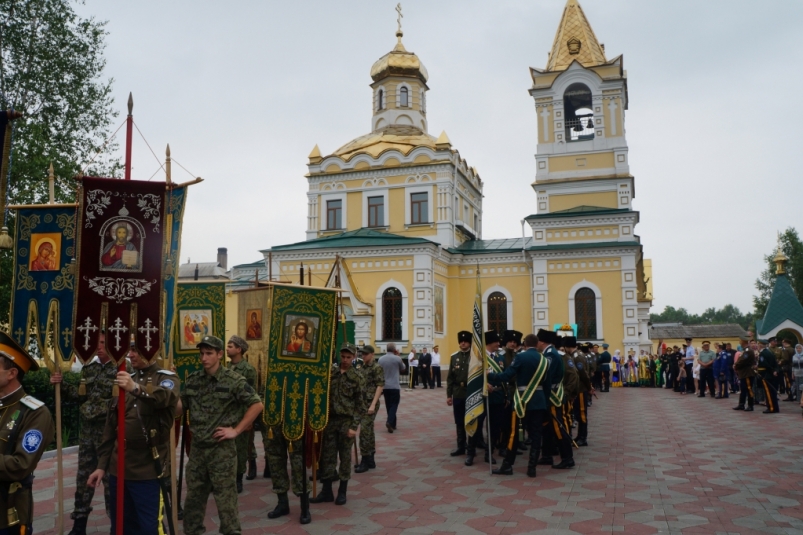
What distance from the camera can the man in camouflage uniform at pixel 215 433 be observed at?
511 cm

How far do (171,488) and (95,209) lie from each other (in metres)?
2.39

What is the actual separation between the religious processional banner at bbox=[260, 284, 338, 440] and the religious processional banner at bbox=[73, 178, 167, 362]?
5.36ft

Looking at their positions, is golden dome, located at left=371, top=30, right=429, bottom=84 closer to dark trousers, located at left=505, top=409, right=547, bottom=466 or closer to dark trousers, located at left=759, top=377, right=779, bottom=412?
dark trousers, located at left=759, top=377, right=779, bottom=412

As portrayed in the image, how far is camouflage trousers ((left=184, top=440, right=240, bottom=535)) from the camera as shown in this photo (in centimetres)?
509

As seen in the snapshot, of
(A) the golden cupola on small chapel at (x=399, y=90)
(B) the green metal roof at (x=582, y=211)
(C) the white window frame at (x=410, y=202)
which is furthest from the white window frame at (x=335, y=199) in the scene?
(B) the green metal roof at (x=582, y=211)

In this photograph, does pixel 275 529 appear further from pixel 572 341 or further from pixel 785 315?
pixel 785 315

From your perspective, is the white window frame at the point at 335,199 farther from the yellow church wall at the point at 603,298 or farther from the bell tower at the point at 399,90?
the yellow church wall at the point at 603,298

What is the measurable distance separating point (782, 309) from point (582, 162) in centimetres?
978

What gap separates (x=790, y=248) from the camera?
4984 cm

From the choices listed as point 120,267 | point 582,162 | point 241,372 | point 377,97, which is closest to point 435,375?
point 582,162

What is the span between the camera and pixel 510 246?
1199 inches

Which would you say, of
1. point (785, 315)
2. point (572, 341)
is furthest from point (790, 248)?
point (572, 341)

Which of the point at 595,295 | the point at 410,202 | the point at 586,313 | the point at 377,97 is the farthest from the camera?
the point at 377,97

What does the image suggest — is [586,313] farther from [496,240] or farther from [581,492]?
[581,492]
